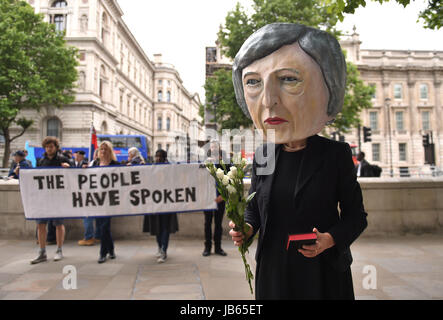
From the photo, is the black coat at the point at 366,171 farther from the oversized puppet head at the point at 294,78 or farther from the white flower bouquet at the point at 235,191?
the white flower bouquet at the point at 235,191

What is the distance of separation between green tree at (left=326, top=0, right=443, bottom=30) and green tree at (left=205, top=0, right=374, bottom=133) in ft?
42.7

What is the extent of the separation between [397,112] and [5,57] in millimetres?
45837

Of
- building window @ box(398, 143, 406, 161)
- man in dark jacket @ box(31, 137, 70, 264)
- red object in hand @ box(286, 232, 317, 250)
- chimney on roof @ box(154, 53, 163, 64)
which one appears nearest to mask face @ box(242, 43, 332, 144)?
red object in hand @ box(286, 232, 317, 250)

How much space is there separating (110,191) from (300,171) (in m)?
4.31

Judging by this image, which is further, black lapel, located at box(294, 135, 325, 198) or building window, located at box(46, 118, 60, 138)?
building window, located at box(46, 118, 60, 138)

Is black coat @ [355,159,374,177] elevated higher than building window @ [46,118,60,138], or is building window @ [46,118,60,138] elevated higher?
building window @ [46,118,60,138]

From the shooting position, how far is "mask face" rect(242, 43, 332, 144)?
165 cm

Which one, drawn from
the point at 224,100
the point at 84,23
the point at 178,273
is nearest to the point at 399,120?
the point at 224,100

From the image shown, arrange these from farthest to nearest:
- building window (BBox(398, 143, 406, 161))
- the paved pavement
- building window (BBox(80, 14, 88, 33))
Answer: building window (BBox(398, 143, 406, 161)), building window (BBox(80, 14, 88, 33)), the paved pavement

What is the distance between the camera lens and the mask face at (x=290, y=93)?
1651 millimetres

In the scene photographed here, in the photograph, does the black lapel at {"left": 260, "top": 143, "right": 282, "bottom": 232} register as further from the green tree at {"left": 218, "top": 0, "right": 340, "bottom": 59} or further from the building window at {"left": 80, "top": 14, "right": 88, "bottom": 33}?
the building window at {"left": 80, "top": 14, "right": 88, "bottom": 33}

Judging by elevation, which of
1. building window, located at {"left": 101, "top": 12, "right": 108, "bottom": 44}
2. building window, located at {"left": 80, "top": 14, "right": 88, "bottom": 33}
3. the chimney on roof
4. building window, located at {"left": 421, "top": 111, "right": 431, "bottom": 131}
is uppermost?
the chimney on roof

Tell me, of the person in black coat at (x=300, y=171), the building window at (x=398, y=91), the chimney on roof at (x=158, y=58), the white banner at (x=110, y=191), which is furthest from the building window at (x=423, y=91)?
the chimney on roof at (x=158, y=58)

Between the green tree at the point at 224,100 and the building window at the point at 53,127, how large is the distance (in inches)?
763
